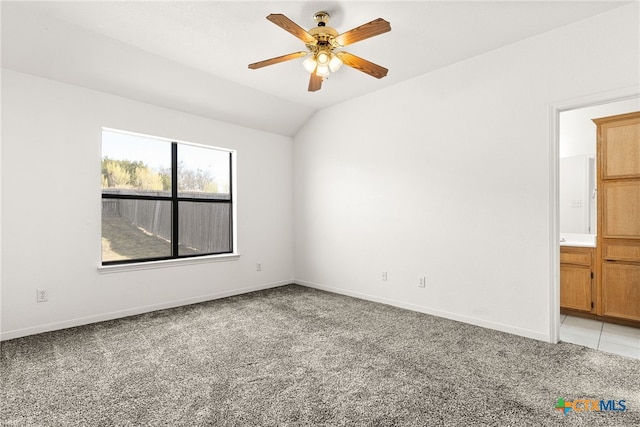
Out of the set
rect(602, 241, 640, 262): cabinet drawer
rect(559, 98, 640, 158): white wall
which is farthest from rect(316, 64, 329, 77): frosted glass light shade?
rect(602, 241, 640, 262): cabinet drawer

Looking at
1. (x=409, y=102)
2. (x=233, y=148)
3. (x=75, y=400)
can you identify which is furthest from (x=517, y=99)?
(x=75, y=400)

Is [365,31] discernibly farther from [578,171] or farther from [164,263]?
[578,171]

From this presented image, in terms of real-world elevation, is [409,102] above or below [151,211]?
above

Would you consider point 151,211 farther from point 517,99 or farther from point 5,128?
point 517,99

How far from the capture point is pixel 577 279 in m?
3.57

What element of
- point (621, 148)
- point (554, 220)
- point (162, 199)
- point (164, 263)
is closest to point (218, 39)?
point (162, 199)

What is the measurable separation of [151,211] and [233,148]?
1.38 metres

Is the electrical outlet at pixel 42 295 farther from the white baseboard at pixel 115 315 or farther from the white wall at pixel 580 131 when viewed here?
the white wall at pixel 580 131

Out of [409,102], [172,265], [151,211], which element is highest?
[409,102]

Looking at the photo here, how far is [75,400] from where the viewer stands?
198 centimetres

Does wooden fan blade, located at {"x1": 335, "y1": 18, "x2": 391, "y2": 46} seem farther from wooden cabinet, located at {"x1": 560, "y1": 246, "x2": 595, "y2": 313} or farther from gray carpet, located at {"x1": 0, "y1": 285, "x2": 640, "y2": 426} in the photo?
wooden cabinet, located at {"x1": 560, "y1": 246, "x2": 595, "y2": 313}

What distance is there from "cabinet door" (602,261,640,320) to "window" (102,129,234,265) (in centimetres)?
449

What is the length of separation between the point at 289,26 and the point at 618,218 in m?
3.66

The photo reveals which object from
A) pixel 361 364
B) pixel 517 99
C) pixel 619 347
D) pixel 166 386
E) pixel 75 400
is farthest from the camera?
pixel 517 99
